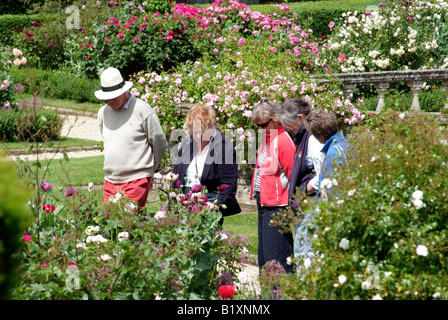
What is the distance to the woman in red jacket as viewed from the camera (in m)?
4.43

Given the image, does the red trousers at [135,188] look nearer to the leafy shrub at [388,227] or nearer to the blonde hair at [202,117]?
the blonde hair at [202,117]

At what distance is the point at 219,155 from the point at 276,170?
419 mm

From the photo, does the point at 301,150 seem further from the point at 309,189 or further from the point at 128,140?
the point at 128,140

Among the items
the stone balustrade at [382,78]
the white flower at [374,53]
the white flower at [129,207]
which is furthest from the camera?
the white flower at [374,53]

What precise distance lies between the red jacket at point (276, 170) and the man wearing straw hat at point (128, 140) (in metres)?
0.83

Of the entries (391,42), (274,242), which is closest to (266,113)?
(274,242)

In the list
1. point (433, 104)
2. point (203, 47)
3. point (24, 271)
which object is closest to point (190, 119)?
point (24, 271)

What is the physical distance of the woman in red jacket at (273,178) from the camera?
443 centimetres

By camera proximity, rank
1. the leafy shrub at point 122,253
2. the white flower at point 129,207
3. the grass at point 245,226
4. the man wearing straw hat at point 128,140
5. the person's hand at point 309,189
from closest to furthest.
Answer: the leafy shrub at point 122,253, the white flower at point 129,207, the person's hand at point 309,189, the man wearing straw hat at point 128,140, the grass at point 245,226

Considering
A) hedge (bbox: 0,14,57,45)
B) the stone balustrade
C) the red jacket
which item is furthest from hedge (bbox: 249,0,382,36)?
the red jacket

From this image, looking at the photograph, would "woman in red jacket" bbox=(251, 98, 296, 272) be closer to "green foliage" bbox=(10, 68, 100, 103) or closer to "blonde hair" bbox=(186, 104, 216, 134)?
"blonde hair" bbox=(186, 104, 216, 134)

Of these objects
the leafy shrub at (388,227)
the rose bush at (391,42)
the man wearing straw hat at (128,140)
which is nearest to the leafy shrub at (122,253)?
the leafy shrub at (388,227)

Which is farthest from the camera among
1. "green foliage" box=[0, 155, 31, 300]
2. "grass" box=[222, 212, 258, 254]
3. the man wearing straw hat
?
"grass" box=[222, 212, 258, 254]

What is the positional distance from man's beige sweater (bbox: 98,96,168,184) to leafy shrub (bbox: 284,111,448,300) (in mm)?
2116
